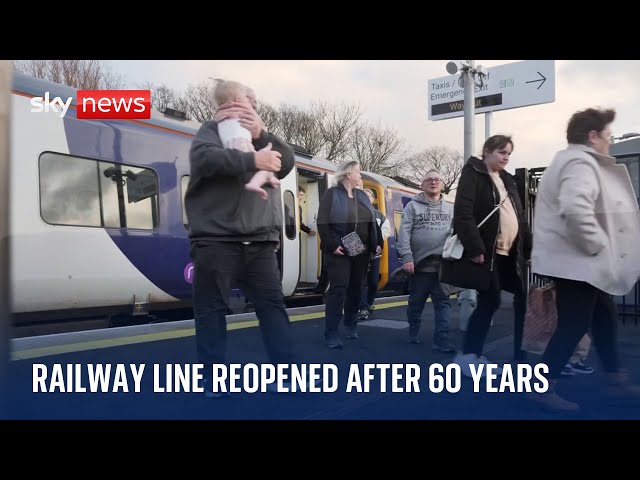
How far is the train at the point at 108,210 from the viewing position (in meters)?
1.65

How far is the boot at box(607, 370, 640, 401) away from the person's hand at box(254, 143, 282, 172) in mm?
1376

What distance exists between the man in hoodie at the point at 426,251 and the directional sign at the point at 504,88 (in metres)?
0.33

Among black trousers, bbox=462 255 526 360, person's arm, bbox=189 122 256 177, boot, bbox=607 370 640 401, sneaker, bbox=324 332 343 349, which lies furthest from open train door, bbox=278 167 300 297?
boot, bbox=607 370 640 401

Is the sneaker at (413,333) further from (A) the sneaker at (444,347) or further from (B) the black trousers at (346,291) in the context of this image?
(B) the black trousers at (346,291)

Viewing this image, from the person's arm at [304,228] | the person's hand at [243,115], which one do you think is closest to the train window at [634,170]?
the person's arm at [304,228]

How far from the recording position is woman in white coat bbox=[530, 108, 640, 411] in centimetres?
172

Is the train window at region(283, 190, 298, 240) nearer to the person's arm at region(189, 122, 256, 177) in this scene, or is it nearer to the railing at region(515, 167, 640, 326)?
the person's arm at region(189, 122, 256, 177)

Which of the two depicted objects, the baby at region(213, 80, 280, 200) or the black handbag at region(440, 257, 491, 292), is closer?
the baby at region(213, 80, 280, 200)

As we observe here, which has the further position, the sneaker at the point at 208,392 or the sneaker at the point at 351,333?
the sneaker at the point at 351,333

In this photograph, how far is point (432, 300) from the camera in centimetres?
226

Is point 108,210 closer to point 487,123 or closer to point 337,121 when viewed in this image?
point 337,121

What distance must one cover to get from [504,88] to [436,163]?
335mm
